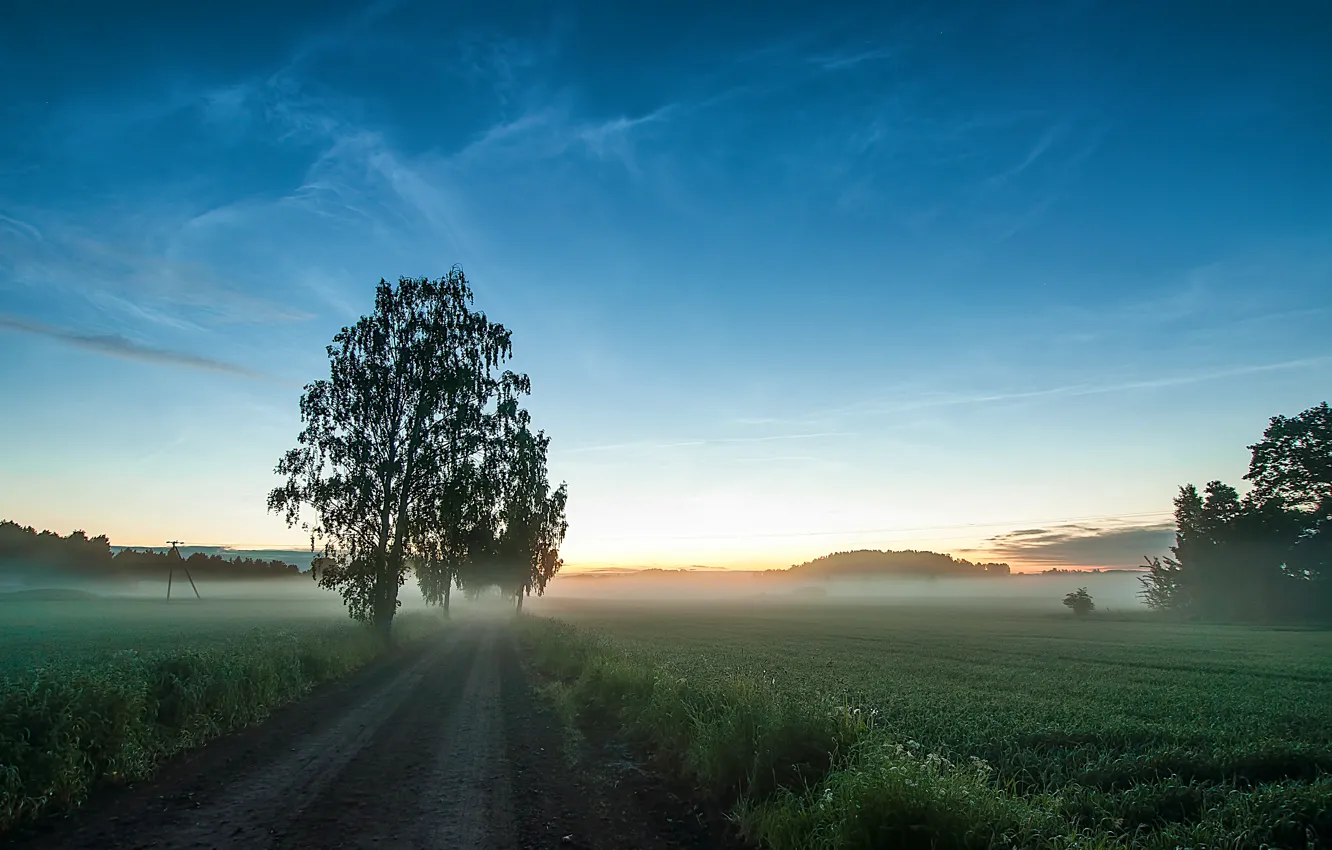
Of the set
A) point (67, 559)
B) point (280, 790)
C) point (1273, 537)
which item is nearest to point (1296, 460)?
point (1273, 537)

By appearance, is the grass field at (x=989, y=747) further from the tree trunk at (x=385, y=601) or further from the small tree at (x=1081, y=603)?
the small tree at (x=1081, y=603)

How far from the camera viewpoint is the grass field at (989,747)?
Answer: 19.1 ft

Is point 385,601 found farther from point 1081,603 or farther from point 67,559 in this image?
point 67,559

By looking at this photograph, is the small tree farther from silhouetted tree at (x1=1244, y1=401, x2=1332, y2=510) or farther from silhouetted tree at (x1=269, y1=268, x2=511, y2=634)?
silhouetted tree at (x1=269, y1=268, x2=511, y2=634)

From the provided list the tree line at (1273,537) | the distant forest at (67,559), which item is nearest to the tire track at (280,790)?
the tree line at (1273,537)

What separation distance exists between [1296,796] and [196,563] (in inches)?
8819

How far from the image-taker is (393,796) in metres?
8.23

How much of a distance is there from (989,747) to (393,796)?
1169 cm

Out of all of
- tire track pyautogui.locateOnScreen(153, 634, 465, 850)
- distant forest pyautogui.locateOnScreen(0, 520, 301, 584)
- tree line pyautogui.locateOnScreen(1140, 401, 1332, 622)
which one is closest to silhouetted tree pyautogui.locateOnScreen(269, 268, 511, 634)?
tire track pyautogui.locateOnScreen(153, 634, 465, 850)

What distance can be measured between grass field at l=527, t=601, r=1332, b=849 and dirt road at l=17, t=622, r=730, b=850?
119 centimetres

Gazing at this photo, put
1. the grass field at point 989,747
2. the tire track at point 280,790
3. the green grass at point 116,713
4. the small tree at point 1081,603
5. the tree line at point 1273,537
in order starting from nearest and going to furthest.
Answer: the grass field at point 989,747 < the tire track at point 280,790 < the green grass at point 116,713 < the tree line at point 1273,537 < the small tree at point 1081,603

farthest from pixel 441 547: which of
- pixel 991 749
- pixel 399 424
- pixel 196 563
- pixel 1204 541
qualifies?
pixel 196 563

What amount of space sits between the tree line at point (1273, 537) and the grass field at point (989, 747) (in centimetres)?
5640

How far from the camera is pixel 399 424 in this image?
101 feet
